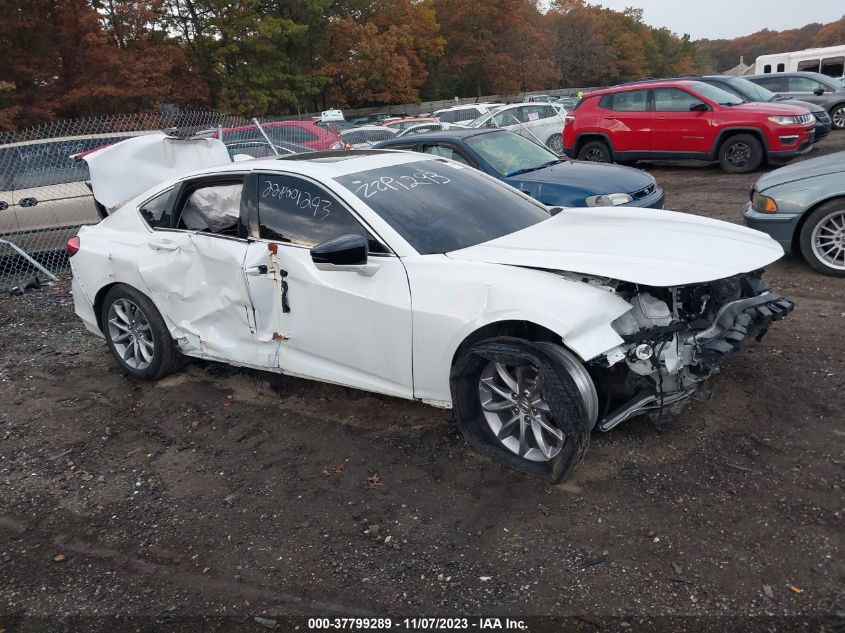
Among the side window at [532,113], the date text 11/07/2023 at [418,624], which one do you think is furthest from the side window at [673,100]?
the date text 11/07/2023 at [418,624]

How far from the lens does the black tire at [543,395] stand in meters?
3.17

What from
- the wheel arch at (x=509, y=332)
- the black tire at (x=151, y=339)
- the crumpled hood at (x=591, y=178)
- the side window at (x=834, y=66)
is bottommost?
the black tire at (x=151, y=339)

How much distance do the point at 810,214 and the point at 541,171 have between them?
2849 millimetres

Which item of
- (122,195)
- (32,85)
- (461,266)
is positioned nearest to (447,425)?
(461,266)

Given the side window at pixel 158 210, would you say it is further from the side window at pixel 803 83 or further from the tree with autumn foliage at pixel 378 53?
the tree with autumn foliage at pixel 378 53

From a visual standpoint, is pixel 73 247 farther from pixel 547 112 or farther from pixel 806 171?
pixel 547 112

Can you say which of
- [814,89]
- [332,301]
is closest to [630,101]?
[814,89]

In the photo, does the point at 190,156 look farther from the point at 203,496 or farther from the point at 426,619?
the point at 426,619

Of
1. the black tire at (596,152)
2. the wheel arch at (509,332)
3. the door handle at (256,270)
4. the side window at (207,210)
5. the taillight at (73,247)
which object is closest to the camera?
the wheel arch at (509,332)

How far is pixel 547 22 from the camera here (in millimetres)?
59688

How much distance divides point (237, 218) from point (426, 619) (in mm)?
2852

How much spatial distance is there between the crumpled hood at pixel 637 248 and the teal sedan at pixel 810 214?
7.53ft

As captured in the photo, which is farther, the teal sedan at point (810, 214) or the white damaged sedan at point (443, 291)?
the teal sedan at point (810, 214)

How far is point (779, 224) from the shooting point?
6176 mm
